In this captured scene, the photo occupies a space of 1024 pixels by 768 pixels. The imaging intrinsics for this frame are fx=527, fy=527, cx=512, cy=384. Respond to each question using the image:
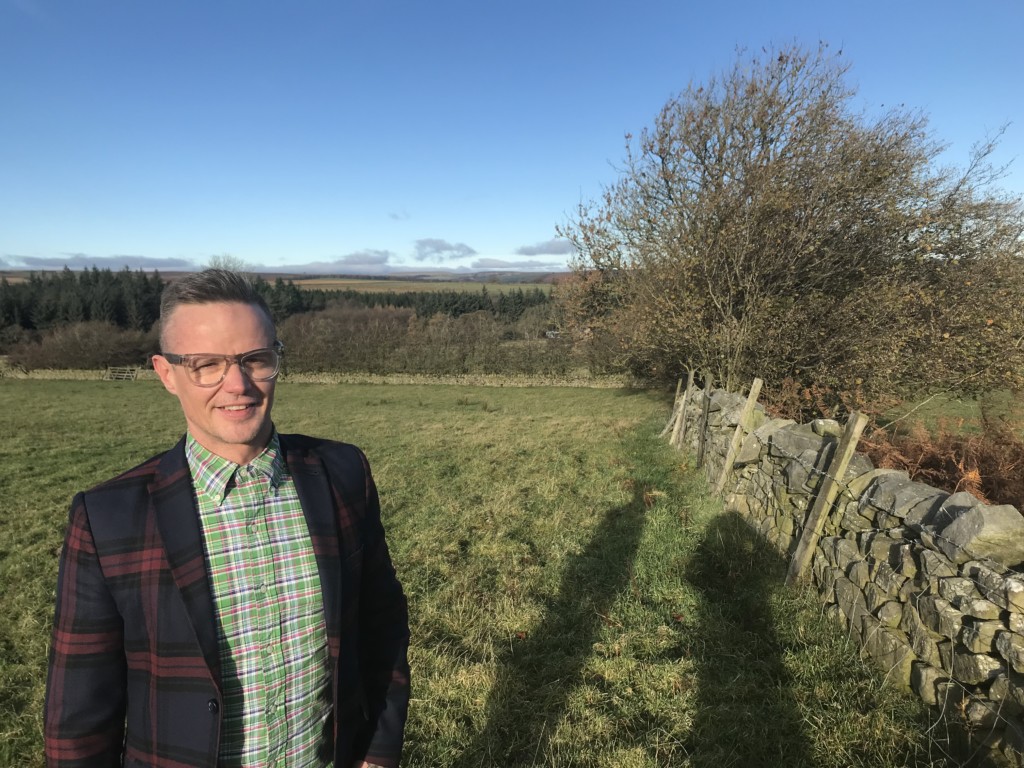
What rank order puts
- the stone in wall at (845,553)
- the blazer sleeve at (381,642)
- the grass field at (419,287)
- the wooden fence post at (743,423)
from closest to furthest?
the blazer sleeve at (381,642) < the stone in wall at (845,553) < the wooden fence post at (743,423) < the grass field at (419,287)

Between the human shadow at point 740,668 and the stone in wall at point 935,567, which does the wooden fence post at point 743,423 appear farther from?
the stone in wall at point 935,567

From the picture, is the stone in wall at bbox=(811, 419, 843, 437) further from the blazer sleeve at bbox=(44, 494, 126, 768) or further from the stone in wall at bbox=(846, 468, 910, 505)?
the blazer sleeve at bbox=(44, 494, 126, 768)

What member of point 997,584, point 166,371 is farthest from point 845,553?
point 166,371

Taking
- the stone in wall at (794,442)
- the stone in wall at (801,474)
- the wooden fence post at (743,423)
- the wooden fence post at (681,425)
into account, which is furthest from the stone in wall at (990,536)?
the wooden fence post at (681,425)

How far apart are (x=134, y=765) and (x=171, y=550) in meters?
0.63

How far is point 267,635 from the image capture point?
143cm

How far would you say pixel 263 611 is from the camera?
142 cm

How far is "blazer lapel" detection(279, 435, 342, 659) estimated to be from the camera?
1.52 m

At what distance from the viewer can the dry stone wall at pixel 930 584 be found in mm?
2861

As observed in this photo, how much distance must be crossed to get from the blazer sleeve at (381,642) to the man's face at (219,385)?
437 millimetres

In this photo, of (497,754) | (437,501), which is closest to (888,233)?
(437,501)

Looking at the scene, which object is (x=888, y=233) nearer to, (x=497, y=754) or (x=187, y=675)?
(x=497, y=754)

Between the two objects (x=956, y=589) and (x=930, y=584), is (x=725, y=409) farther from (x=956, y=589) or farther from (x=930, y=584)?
(x=956, y=589)

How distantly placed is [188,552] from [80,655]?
363 millimetres
